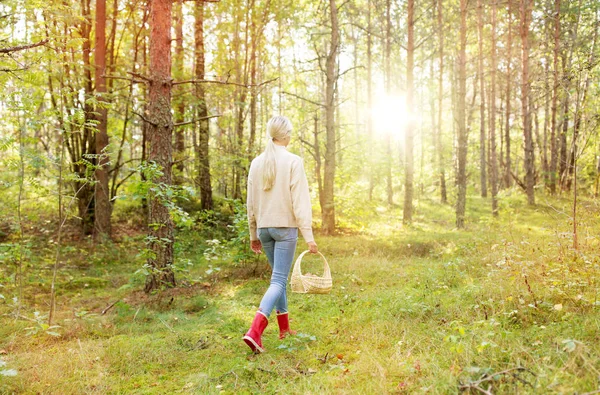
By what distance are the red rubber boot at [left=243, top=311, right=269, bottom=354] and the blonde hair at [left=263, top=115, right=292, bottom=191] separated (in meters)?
1.26

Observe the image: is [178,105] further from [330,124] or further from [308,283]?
[308,283]

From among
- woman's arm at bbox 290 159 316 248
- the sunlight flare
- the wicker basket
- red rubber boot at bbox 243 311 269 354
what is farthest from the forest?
the sunlight flare

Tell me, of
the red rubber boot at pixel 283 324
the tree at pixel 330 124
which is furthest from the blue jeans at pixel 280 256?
the tree at pixel 330 124

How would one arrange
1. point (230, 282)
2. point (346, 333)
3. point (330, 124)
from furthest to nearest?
point (330, 124), point (230, 282), point (346, 333)

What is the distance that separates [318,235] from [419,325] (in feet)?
24.2

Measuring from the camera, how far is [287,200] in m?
4.04

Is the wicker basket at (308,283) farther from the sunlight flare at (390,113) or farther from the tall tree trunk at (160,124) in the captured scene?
the sunlight flare at (390,113)

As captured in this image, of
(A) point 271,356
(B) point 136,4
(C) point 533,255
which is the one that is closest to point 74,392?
(A) point 271,356

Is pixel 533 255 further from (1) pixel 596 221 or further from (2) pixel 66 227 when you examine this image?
(2) pixel 66 227

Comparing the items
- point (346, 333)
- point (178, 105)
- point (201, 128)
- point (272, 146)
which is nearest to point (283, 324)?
point (346, 333)

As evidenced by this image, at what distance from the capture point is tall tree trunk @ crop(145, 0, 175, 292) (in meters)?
6.09

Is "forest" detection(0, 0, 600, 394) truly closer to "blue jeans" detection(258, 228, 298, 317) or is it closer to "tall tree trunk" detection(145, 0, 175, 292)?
"tall tree trunk" detection(145, 0, 175, 292)

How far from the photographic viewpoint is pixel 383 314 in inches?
180

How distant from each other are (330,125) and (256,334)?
810 cm
